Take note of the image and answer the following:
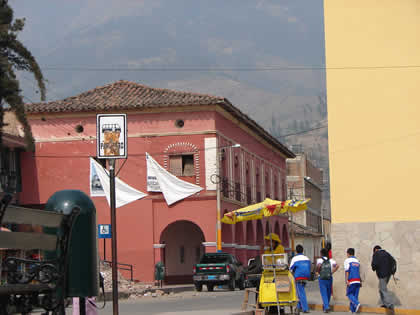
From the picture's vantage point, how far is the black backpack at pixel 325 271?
1898 centimetres

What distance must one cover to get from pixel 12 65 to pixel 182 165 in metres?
22.0

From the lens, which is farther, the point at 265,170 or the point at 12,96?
the point at 265,170

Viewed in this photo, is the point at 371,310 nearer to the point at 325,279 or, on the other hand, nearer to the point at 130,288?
the point at 325,279

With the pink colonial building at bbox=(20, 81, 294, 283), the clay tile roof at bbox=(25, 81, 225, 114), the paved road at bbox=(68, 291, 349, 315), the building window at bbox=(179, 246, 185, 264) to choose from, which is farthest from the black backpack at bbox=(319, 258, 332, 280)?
the building window at bbox=(179, 246, 185, 264)

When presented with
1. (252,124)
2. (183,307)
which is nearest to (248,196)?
(252,124)

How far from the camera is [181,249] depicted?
149 ft

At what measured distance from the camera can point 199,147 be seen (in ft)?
134

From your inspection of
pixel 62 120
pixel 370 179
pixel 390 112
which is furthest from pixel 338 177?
pixel 62 120

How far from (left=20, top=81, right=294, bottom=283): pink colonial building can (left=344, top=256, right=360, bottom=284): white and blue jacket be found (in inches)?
855

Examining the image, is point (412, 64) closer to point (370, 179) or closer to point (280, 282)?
point (370, 179)

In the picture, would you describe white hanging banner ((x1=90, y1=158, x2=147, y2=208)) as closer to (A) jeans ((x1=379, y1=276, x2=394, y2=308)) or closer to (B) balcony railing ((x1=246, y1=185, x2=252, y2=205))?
(B) balcony railing ((x1=246, y1=185, x2=252, y2=205))

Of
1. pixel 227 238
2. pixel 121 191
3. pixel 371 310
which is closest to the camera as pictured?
pixel 371 310

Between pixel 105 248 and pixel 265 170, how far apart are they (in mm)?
18613

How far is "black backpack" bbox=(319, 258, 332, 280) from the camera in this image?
19.0m
